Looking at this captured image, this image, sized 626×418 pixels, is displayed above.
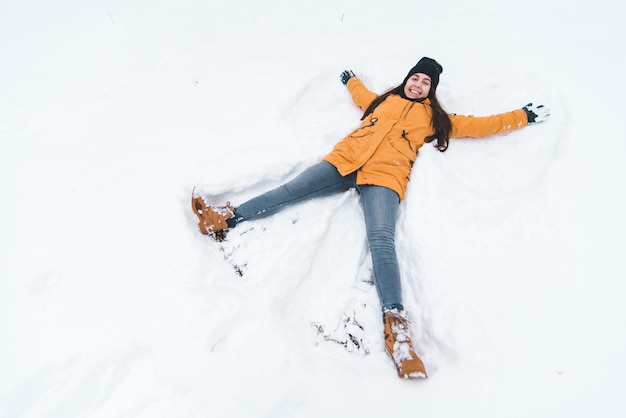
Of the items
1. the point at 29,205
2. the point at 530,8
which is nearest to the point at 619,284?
the point at 530,8

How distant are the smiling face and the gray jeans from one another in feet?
3.00

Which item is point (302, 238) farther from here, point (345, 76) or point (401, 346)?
point (345, 76)

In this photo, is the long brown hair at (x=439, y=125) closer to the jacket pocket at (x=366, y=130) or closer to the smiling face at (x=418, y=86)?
the smiling face at (x=418, y=86)

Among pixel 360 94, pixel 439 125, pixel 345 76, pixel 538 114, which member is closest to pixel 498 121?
pixel 538 114

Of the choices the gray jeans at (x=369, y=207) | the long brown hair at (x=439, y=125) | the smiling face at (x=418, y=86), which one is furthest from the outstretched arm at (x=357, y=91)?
the gray jeans at (x=369, y=207)

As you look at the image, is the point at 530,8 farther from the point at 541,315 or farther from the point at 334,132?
the point at 541,315

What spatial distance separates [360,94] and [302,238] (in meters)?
1.58

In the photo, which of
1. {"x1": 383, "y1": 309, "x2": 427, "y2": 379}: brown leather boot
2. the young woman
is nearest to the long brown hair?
the young woman

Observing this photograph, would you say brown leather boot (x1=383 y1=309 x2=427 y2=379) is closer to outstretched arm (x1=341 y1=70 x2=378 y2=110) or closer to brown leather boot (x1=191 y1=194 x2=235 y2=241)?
brown leather boot (x1=191 y1=194 x2=235 y2=241)

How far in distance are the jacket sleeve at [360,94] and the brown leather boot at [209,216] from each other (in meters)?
1.63

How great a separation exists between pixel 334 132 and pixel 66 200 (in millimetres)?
2322

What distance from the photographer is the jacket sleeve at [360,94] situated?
3.23 m

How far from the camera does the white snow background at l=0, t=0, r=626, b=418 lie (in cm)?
193

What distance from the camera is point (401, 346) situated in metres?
2.05
